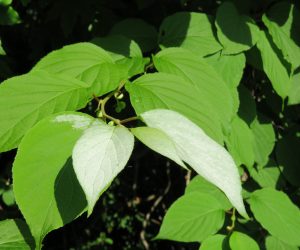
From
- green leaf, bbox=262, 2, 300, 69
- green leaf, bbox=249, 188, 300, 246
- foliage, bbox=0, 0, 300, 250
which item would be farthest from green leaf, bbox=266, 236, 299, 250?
green leaf, bbox=262, 2, 300, 69

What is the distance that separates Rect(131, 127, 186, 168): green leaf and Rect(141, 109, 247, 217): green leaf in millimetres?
19

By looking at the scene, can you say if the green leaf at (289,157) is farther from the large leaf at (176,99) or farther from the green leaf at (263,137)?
the large leaf at (176,99)

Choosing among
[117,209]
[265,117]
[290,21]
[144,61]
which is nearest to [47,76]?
[144,61]

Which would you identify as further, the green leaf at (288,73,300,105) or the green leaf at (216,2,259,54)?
the green leaf at (288,73,300,105)

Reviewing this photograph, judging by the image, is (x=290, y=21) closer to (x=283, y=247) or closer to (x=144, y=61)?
(x=144, y=61)

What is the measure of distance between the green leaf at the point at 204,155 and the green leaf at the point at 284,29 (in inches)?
29.5

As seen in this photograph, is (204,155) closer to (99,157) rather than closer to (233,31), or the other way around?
(99,157)

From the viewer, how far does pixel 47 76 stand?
0.80 meters

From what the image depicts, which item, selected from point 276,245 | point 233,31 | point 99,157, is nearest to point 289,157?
point 276,245

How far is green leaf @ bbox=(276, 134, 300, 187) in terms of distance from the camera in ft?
5.42

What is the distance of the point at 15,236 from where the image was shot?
845 millimetres

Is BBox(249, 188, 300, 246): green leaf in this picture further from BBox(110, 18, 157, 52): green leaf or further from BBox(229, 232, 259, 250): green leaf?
BBox(110, 18, 157, 52): green leaf

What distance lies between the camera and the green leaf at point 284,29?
4.16 feet

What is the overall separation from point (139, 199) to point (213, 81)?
2043 mm
